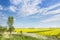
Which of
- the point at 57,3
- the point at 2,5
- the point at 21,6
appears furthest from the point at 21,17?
the point at 57,3

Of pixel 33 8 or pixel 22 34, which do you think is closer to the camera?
pixel 33 8

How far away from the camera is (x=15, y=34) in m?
4.69

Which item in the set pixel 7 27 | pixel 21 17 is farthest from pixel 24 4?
pixel 7 27

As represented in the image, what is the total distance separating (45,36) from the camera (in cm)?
457

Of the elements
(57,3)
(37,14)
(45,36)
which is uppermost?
(57,3)

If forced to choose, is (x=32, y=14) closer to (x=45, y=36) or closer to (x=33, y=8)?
(x=33, y=8)

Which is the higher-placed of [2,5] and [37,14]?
[2,5]

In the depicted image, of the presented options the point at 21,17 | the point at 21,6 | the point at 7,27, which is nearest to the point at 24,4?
the point at 21,6

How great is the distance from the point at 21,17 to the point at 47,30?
2.87 ft

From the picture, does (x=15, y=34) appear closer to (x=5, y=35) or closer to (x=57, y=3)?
(x=5, y=35)

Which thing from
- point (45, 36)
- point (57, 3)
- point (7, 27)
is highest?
point (57, 3)

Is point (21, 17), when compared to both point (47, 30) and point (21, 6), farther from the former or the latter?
point (47, 30)

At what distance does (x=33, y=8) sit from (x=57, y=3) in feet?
2.31

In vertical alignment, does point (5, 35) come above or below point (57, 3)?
below
